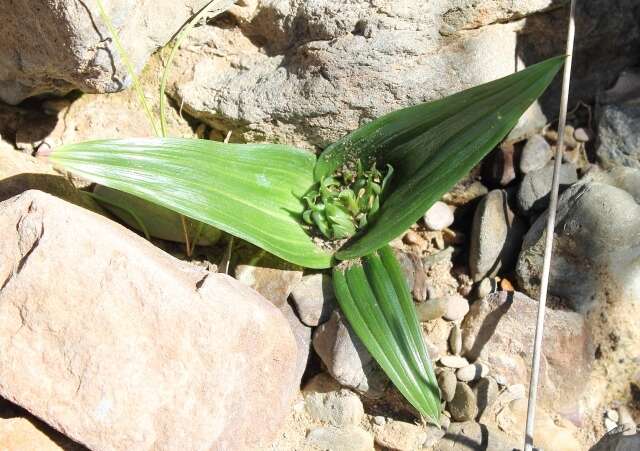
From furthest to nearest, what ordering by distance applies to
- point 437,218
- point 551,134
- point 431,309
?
point 551,134, point 437,218, point 431,309

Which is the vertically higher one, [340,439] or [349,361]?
[349,361]

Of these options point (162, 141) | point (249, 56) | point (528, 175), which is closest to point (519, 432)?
point (528, 175)

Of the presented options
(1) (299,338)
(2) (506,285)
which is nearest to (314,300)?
(1) (299,338)

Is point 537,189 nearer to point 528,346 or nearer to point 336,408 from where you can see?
point 528,346

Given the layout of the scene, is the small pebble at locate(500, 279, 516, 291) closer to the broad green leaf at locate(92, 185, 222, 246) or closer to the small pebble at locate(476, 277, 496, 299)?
the small pebble at locate(476, 277, 496, 299)

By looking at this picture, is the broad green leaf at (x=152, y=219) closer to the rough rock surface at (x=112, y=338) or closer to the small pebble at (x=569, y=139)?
the rough rock surface at (x=112, y=338)

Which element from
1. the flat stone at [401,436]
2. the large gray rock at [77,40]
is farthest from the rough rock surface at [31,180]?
the flat stone at [401,436]

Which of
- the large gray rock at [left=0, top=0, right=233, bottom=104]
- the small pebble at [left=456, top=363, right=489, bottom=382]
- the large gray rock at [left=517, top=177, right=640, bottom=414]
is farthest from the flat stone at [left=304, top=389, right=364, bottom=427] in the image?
the large gray rock at [left=0, top=0, right=233, bottom=104]
